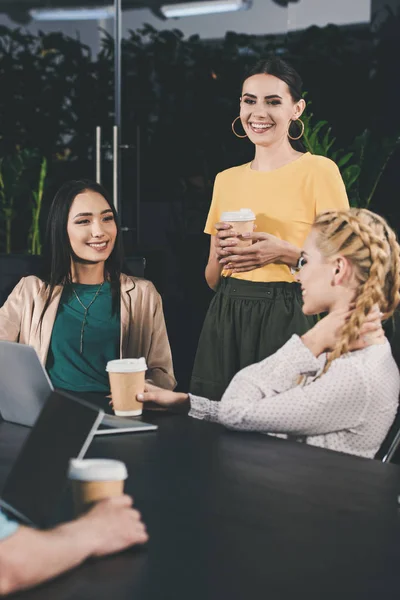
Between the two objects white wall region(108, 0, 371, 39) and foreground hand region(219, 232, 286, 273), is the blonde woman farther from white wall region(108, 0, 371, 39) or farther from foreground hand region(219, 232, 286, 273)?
white wall region(108, 0, 371, 39)

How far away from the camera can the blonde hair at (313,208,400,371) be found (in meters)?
1.84

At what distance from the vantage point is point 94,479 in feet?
3.94

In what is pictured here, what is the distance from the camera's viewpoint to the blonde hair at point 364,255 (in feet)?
6.05

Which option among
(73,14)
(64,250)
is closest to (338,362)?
(64,250)

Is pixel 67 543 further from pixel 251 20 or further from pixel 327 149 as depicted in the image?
pixel 251 20

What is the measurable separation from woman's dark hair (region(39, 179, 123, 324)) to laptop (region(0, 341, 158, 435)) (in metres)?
0.84

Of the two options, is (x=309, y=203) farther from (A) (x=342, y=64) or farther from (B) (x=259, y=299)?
(A) (x=342, y=64)

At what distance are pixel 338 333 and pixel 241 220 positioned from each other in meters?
0.88

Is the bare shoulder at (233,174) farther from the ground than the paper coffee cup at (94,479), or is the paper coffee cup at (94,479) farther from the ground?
the bare shoulder at (233,174)

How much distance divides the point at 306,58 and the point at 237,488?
128 inches

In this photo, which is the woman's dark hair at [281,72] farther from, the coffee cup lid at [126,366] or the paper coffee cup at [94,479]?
the paper coffee cup at [94,479]

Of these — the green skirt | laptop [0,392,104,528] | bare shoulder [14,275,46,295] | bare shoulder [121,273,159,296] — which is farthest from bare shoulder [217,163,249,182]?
laptop [0,392,104,528]

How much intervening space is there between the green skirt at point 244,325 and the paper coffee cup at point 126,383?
85 cm

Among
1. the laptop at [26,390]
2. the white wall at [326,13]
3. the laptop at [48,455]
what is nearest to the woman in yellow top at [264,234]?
the laptop at [26,390]
